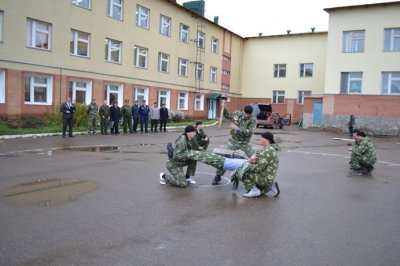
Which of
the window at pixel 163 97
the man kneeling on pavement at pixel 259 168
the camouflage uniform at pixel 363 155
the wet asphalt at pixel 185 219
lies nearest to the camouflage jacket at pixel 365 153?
the camouflage uniform at pixel 363 155

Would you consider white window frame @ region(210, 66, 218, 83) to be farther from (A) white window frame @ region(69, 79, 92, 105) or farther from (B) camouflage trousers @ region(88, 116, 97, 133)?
(B) camouflage trousers @ region(88, 116, 97, 133)

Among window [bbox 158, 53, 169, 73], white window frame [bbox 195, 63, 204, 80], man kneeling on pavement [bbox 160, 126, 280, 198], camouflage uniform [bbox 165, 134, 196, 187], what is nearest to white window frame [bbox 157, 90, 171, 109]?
window [bbox 158, 53, 169, 73]

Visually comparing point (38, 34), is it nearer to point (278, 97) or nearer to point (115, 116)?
point (115, 116)

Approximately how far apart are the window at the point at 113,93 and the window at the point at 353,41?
18.9 metres

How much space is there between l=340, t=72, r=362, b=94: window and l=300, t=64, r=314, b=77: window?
31.1 ft

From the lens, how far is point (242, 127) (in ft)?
32.2

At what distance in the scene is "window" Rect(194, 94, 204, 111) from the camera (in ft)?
130

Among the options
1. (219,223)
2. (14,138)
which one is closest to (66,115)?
(14,138)

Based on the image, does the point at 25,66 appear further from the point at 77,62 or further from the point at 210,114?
the point at 210,114

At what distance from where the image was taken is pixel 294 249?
16.7ft

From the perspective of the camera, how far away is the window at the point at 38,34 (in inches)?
889

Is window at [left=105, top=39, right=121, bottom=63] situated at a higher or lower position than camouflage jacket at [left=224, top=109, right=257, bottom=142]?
higher

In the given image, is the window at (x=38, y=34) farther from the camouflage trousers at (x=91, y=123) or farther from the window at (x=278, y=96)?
the window at (x=278, y=96)

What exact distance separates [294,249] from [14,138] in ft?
51.0
